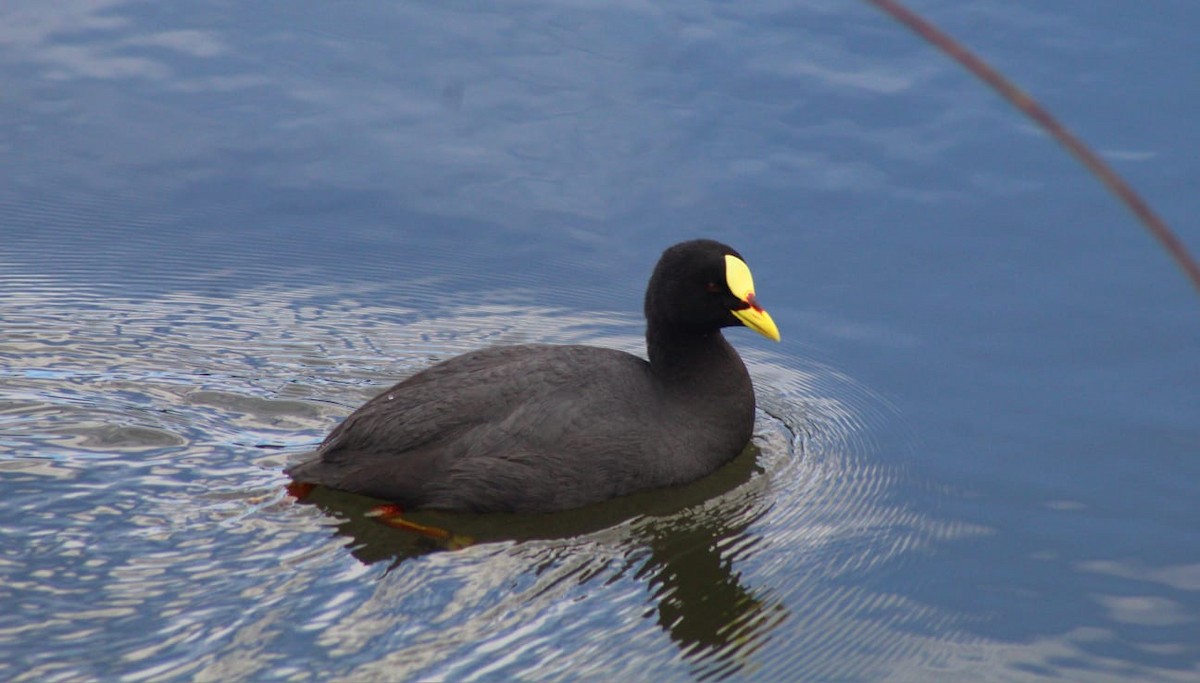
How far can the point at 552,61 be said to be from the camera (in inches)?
351

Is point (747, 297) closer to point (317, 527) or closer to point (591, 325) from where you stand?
point (591, 325)

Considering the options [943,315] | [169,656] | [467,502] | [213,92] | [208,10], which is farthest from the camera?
[208,10]

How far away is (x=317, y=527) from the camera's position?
520 cm

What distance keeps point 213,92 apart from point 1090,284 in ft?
17.8

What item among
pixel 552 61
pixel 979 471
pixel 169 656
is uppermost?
pixel 552 61

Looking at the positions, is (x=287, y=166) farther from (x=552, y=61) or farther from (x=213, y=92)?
(x=552, y=61)

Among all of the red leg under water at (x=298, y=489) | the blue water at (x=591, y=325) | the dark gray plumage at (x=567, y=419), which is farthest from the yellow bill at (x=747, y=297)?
the red leg under water at (x=298, y=489)

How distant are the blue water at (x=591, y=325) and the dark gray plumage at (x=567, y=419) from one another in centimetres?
16

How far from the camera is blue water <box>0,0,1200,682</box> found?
15.2 feet

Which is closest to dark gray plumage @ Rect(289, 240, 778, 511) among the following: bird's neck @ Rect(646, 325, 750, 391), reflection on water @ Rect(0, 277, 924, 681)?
bird's neck @ Rect(646, 325, 750, 391)

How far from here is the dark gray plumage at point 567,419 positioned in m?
5.40

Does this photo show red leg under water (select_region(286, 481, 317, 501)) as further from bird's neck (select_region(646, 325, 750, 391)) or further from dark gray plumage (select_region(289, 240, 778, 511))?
bird's neck (select_region(646, 325, 750, 391))

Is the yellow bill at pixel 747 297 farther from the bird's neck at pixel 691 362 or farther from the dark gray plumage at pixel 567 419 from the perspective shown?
the bird's neck at pixel 691 362

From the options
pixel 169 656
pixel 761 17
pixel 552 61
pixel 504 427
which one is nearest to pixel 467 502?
pixel 504 427
